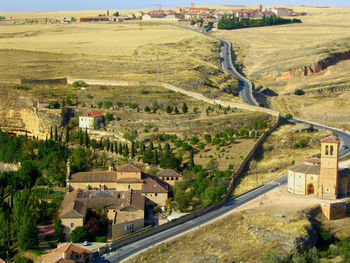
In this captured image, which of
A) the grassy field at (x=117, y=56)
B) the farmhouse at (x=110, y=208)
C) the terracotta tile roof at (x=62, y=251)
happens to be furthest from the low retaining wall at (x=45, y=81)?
the terracotta tile roof at (x=62, y=251)

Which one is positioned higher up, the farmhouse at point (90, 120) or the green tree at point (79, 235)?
the farmhouse at point (90, 120)

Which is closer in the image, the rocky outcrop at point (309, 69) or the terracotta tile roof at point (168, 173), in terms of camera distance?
the terracotta tile roof at point (168, 173)

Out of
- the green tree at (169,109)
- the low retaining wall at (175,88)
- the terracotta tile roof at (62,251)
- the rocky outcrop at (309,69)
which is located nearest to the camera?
the terracotta tile roof at (62,251)

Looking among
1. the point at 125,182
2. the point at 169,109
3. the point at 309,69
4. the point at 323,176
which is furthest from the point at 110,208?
the point at 309,69

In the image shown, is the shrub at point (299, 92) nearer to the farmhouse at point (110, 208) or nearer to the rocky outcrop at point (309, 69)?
the rocky outcrop at point (309, 69)

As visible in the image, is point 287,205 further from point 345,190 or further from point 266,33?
point 266,33

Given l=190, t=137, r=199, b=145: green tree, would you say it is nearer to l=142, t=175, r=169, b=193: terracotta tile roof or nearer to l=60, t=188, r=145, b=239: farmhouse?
l=142, t=175, r=169, b=193: terracotta tile roof

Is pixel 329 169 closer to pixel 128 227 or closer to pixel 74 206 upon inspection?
pixel 128 227
